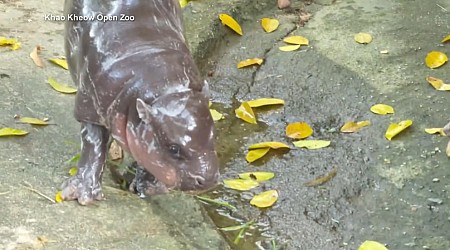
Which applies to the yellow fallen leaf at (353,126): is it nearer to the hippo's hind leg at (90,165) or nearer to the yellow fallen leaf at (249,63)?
the yellow fallen leaf at (249,63)

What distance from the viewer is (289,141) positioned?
11.5ft

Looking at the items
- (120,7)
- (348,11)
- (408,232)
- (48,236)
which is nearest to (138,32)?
(120,7)

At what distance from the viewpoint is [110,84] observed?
8.51 feet

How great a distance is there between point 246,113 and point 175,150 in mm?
1245

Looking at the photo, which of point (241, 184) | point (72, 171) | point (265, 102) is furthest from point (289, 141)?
point (72, 171)

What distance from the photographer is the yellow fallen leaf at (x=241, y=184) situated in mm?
3182

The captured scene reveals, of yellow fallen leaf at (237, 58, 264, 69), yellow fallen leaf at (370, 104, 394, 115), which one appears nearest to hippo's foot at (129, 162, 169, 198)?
yellow fallen leaf at (370, 104, 394, 115)

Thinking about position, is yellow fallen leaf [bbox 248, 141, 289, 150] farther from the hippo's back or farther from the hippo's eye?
the hippo's eye

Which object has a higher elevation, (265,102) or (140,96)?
(140,96)

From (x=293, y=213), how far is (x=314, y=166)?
1.07 ft

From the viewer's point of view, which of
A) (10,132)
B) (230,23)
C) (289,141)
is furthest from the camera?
(230,23)

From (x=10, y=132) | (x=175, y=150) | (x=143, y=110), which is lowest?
(x=10, y=132)

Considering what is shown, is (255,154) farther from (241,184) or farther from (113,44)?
(113,44)

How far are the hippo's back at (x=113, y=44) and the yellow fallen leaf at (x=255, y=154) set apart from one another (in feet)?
2.33
